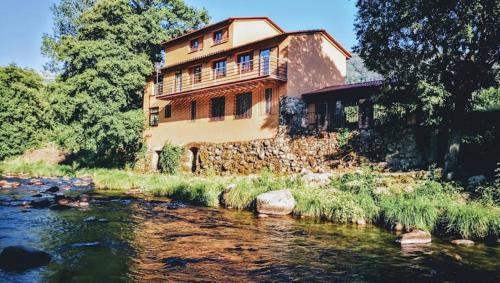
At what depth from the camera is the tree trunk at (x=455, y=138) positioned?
16.7m

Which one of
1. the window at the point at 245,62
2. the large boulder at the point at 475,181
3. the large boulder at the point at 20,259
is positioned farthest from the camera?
the window at the point at 245,62

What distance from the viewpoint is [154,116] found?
34688 mm

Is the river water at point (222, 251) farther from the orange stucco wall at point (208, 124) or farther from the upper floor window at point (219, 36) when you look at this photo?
the upper floor window at point (219, 36)

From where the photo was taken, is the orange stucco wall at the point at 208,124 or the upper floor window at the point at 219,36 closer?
the orange stucco wall at the point at 208,124

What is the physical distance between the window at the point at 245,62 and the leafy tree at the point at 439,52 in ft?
33.6

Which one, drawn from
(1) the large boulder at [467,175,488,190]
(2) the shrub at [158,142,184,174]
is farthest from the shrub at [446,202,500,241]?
(2) the shrub at [158,142,184,174]

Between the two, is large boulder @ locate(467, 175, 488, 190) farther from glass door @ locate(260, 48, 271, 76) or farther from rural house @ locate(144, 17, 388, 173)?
glass door @ locate(260, 48, 271, 76)

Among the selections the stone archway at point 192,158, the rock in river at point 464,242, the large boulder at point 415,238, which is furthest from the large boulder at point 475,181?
the stone archway at point 192,158

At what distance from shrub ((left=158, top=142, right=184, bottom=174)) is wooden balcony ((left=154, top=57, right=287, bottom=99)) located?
14.1ft

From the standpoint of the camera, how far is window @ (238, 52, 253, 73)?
27.2m

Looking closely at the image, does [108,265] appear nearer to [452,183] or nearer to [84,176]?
[452,183]

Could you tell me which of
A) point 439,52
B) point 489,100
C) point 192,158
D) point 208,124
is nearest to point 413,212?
point 439,52

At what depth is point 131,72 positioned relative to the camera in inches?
1262

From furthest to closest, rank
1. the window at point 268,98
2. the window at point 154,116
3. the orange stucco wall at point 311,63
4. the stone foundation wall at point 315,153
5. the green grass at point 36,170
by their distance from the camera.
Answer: the window at point 154,116, the green grass at point 36,170, the window at point 268,98, the orange stucco wall at point 311,63, the stone foundation wall at point 315,153
